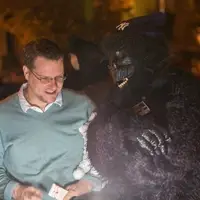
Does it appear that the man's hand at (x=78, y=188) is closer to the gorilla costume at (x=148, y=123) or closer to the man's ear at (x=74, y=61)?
the gorilla costume at (x=148, y=123)

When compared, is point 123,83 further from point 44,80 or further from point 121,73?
point 44,80

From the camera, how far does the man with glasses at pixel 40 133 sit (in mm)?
623

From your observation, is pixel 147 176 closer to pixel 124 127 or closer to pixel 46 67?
pixel 124 127

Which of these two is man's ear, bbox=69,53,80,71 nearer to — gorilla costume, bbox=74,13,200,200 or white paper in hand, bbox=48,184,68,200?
gorilla costume, bbox=74,13,200,200

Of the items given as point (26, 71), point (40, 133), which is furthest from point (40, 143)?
point (26, 71)

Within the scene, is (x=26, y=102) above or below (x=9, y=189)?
above

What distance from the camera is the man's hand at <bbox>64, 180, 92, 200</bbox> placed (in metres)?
0.65

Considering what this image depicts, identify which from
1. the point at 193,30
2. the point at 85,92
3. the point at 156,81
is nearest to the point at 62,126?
the point at 85,92

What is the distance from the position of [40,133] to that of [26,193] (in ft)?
0.34

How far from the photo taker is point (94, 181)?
2.15ft

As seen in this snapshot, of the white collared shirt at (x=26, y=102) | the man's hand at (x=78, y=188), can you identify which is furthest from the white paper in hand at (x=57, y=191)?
the white collared shirt at (x=26, y=102)

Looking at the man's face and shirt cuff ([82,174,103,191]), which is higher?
the man's face

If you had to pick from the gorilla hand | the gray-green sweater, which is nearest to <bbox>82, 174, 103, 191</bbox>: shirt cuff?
the gray-green sweater

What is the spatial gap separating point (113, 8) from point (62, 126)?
24cm
